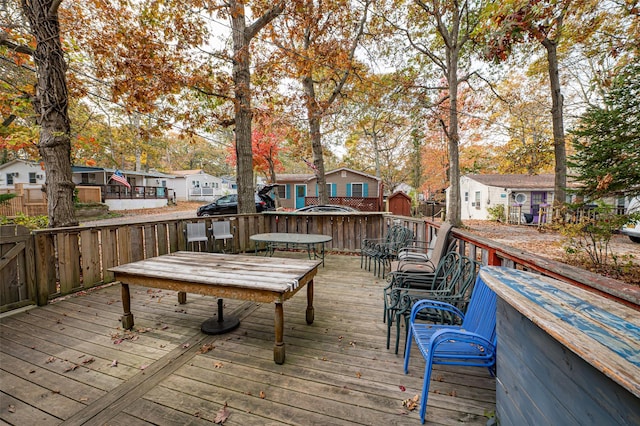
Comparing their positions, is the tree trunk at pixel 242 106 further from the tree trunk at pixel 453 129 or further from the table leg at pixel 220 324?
the tree trunk at pixel 453 129

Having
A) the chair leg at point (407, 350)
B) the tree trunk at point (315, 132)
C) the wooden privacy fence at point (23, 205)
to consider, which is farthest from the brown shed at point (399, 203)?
the wooden privacy fence at point (23, 205)

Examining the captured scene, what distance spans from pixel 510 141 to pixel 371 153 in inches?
499

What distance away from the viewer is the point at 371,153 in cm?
2875

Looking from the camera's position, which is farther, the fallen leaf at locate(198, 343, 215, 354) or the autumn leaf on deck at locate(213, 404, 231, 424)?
the fallen leaf at locate(198, 343, 215, 354)

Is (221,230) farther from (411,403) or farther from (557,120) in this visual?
(557,120)

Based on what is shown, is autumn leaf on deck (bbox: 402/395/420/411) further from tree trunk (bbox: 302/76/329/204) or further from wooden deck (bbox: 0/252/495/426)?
tree trunk (bbox: 302/76/329/204)

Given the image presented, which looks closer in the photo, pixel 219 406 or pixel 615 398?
pixel 615 398

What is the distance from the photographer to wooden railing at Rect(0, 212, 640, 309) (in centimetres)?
176

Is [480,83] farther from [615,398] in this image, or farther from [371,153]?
[371,153]

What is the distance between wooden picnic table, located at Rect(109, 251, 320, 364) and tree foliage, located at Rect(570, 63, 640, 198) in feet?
17.9

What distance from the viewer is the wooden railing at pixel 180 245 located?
1763mm

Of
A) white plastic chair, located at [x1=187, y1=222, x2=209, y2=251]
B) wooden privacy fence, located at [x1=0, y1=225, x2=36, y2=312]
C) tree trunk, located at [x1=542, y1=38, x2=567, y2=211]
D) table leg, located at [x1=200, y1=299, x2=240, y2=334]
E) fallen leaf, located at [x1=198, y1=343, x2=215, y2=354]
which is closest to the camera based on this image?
fallen leaf, located at [x1=198, y1=343, x2=215, y2=354]

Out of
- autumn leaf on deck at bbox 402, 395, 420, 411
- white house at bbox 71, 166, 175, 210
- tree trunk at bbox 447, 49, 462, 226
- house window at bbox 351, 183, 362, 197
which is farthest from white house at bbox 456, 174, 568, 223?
white house at bbox 71, 166, 175, 210

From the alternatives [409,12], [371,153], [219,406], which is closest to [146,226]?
[219,406]
